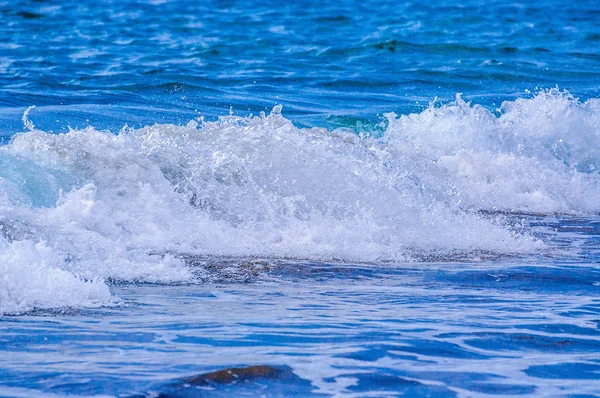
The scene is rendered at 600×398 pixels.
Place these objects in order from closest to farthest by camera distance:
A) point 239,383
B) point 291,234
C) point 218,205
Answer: point 239,383
point 291,234
point 218,205

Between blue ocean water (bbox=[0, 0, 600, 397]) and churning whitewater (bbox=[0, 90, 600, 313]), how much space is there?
0.02 metres

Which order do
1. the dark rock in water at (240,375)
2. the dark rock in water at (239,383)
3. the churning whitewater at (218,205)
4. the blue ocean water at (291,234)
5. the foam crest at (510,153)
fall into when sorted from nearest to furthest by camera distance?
1. the dark rock in water at (239,383)
2. the dark rock in water at (240,375)
3. the blue ocean water at (291,234)
4. the churning whitewater at (218,205)
5. the foam crest at (510,153)

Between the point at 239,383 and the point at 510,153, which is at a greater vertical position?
the point at 510,153

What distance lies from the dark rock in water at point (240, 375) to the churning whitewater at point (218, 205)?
1.26 meters

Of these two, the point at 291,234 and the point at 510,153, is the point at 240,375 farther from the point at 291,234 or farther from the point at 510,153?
the point at 510,153

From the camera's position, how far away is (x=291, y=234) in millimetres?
6863

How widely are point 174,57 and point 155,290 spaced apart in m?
12.2

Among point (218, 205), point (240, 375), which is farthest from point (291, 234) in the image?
point (240, 375)

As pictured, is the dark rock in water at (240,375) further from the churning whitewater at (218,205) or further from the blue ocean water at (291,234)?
the churning whitewater at (218,205)

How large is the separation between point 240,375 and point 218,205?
12.2 ft

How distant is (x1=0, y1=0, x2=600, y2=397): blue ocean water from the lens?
4121 mm

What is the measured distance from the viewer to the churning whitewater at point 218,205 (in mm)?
5734

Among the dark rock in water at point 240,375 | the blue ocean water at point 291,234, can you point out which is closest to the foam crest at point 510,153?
the blue ocean water at point 291,234

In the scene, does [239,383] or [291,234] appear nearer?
[239,383]
